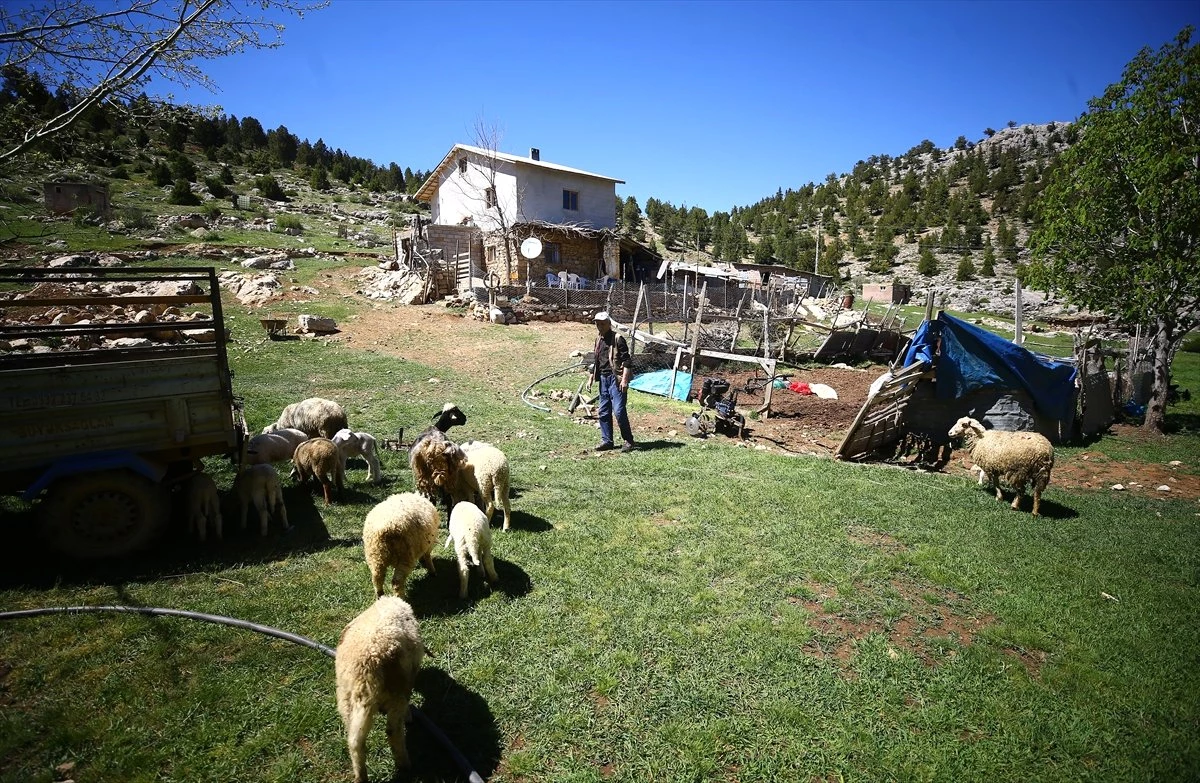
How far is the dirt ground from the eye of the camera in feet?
31.6

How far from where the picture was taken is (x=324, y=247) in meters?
32.1

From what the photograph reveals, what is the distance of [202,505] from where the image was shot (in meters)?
5.20

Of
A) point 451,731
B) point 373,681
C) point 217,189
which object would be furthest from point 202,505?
point 217,189

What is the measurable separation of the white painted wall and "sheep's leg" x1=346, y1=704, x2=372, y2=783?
2992 centimetres

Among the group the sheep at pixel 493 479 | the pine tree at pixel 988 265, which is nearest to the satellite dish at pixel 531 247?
the sheep at pixel 493 479

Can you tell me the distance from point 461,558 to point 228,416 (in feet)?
10.0

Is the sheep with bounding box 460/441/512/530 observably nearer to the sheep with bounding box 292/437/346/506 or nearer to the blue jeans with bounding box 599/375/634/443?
the sheep with bounding box 292/437/346/506

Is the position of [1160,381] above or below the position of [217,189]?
below

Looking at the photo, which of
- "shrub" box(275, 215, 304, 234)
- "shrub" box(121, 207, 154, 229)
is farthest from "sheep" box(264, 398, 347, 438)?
"shrub" box(275, 215, 304, 234)

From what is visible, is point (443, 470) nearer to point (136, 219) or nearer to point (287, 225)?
point (136, 219)

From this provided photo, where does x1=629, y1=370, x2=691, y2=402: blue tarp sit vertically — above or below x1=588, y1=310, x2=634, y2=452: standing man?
below

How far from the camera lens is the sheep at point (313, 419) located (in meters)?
7.83

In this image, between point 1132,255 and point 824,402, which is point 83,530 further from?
point 1132,255

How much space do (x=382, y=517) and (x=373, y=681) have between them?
1.66 m
